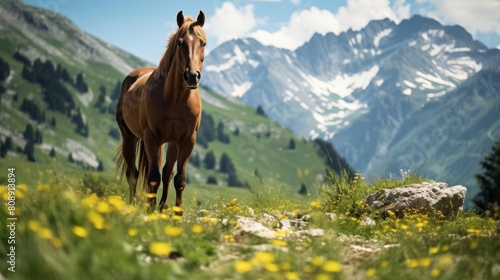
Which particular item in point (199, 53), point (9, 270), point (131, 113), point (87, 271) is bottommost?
point (9, 270)

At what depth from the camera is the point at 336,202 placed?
13742 millimetres

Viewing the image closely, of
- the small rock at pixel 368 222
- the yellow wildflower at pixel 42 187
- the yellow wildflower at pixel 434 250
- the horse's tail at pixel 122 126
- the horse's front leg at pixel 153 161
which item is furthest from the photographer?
the horse's tail at pixel 122 126

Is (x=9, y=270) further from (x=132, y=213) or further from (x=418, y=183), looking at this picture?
(x=418, y=183)

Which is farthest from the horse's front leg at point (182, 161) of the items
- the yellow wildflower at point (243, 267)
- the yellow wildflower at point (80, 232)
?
the yellow wildflower at point (243, 267)

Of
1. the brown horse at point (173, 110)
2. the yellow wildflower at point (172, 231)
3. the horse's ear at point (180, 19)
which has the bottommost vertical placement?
the yellow wildflower at point (172, 231)

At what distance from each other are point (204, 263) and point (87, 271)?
5.43ft

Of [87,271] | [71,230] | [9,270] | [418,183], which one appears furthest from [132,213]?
[418,183]

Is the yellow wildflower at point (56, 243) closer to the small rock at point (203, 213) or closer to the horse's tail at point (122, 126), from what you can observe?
the small rock at point (203, 213)

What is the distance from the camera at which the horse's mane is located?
10.3 m

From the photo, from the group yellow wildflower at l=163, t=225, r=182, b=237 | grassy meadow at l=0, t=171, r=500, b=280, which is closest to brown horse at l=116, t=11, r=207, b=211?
grassy meadow at l=0, t=171, r=500, b=280

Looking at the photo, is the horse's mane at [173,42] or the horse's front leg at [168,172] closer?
the horse's mane at [173,42]

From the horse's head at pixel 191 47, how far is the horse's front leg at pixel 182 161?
153 centimetres

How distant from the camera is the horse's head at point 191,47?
31.3 ft

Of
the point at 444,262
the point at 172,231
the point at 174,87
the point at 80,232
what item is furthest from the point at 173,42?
the point at 444,262
